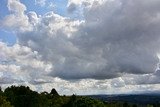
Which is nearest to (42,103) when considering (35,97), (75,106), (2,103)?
(35,97)

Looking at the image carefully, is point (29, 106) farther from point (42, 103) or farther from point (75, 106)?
point (75, 106)

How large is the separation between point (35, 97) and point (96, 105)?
40407 millimetres

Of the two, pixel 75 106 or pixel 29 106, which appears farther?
pixel 29 106

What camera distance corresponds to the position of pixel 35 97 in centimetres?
19775

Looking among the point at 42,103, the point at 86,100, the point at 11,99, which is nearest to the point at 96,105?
the point at 86,100

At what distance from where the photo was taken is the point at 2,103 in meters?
146

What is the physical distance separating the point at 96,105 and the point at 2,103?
46139 mm

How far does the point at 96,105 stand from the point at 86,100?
203 inches

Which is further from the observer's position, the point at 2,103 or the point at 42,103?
the point at 42,103

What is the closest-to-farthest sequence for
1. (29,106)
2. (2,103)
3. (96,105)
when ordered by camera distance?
(2,103) < (96,105) < (29,106)

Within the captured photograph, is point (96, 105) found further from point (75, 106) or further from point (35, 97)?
point (35, 97)

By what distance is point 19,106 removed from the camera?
637ft

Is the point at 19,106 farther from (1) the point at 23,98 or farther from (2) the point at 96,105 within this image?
(2) the point at 96,105

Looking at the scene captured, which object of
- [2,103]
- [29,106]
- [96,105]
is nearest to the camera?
[2,103]
